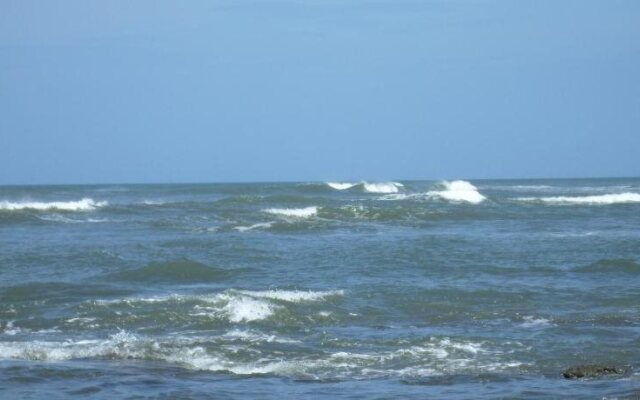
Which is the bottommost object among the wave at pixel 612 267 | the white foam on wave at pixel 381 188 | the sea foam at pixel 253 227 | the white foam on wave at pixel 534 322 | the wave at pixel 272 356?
the wave at pixel 272 356

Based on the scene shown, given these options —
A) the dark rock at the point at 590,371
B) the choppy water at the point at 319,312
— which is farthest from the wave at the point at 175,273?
the dark rock at the point at 590,371

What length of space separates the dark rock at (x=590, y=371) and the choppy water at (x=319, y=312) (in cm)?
14

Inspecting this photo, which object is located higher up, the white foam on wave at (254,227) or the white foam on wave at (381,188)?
the white foam on wave at (381,188)

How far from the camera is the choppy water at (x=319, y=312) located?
30.0ft

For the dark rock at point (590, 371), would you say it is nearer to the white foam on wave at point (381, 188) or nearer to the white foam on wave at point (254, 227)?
the white foam on wave at point (254, 227)

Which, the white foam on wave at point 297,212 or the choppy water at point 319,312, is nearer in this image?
the choppy water at point 319,312

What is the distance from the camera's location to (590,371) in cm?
912

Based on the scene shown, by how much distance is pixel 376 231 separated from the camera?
25.5 meters

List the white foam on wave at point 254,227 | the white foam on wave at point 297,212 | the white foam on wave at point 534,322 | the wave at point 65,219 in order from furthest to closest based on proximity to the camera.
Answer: the white foam on wave at point 297,212, the wave at point 65,219, the white foam on wave at point 254,227, the white foam on wave at point 534,322

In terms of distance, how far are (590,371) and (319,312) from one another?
15.1 feet

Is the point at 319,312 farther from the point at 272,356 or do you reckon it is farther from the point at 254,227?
the point at 254,227

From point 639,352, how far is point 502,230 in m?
15.3

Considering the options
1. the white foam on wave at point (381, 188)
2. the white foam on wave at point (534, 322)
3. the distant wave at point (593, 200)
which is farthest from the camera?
the white foam on wave at point (381, 188)

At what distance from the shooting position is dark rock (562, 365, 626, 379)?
9031 millimetres
